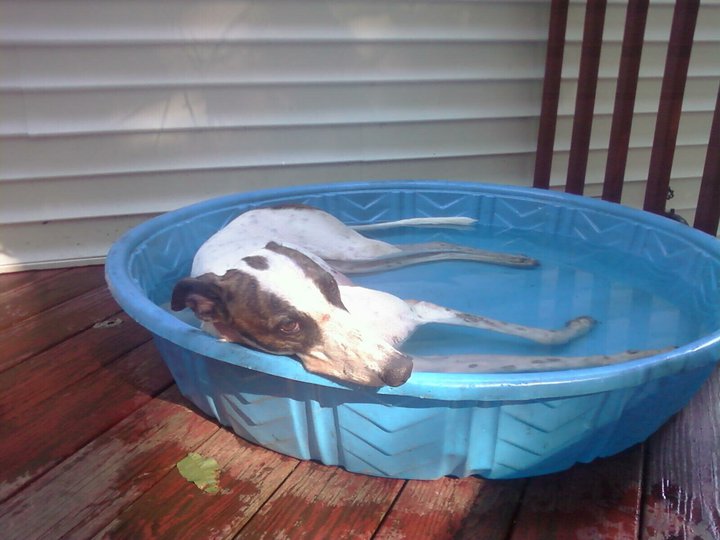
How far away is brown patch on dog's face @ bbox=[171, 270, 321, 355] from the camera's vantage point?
1.77m

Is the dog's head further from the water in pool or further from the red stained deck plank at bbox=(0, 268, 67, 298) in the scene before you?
the red stained deck plank at bbox=(0, 268, 67, 298)

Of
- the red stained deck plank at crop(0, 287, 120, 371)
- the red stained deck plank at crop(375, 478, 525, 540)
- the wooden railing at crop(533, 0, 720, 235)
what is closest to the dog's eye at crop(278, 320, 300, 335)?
the red stained deck plank at crop(375, 478, 525, 540)

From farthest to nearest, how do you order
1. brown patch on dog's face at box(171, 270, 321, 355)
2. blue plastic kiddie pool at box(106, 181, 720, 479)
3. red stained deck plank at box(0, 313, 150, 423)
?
1. red stained deck plank at box(0, 313, 150, 423)
2. brown patch on dog's face at box(171, 270, 321, 355)
3. blue plastic kiddie pool at box(106, 181, 720, 479)

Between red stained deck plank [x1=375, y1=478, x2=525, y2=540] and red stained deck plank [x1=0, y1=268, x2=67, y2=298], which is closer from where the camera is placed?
red stained deck plank [x1=375, y1=478, x2=525, y2=540]

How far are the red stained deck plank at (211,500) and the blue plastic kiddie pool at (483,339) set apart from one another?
0.07 metres

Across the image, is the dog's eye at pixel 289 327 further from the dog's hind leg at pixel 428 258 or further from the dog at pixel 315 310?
the dog's hind leg at pixel 428 258

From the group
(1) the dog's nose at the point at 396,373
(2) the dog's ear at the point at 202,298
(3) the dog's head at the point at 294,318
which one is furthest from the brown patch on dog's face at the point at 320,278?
(1) the dog's nose at the point at 396,373

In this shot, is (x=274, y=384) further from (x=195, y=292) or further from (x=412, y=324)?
→ (x=412, y=324)

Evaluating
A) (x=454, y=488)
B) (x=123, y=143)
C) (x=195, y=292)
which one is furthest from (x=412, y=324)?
(x=123, y=143)

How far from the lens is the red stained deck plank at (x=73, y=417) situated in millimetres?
1969

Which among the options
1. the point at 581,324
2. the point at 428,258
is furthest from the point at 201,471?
the point at 428,258

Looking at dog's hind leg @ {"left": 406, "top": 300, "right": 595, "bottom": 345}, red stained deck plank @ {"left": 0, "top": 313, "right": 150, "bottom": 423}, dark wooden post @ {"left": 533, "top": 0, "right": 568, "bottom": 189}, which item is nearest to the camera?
red stained deck plank @ {"left": 0, "top": 313, "right": 150, "bottom": 423}

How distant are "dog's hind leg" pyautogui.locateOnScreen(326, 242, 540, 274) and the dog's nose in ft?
4.74

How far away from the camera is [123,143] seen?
3.55 meters
